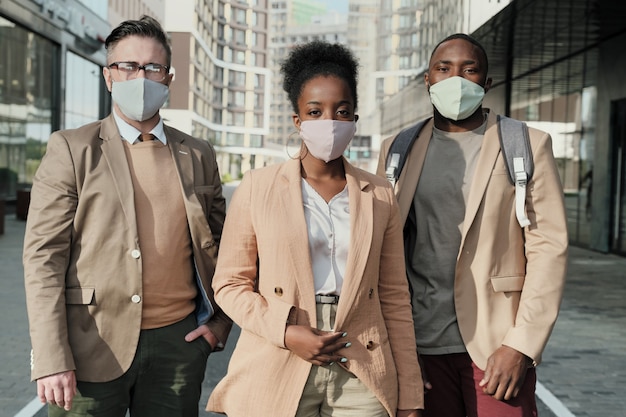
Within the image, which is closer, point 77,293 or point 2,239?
point 77,293

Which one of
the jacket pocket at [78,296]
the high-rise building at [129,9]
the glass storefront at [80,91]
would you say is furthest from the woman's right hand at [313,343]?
the high-rise building at [129,9]

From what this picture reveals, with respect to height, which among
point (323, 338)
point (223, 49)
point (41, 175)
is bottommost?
point (323, 338)

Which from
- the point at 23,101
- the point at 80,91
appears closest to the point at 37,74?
the point at 23,101

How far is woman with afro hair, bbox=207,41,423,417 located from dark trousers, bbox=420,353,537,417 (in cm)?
33

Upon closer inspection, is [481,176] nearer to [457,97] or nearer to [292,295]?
[457,97]

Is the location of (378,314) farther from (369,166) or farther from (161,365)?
(369,166)

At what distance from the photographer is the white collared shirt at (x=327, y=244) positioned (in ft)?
8.55

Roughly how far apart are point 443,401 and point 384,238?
74cm

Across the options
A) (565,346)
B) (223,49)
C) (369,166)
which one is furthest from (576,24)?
(223,49)

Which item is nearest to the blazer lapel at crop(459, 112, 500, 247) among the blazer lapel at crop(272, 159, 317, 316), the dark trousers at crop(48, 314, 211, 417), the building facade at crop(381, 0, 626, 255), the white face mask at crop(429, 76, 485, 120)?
the white face mask at crop(429, 76, 485, 120)

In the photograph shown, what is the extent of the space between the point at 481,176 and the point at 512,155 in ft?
0.44

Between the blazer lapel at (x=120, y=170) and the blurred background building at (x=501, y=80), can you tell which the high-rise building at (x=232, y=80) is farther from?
the blazer lapel at (x=120, y=170)

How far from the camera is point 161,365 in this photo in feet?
9.78

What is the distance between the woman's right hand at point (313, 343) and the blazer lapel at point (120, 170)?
2.43 ft
